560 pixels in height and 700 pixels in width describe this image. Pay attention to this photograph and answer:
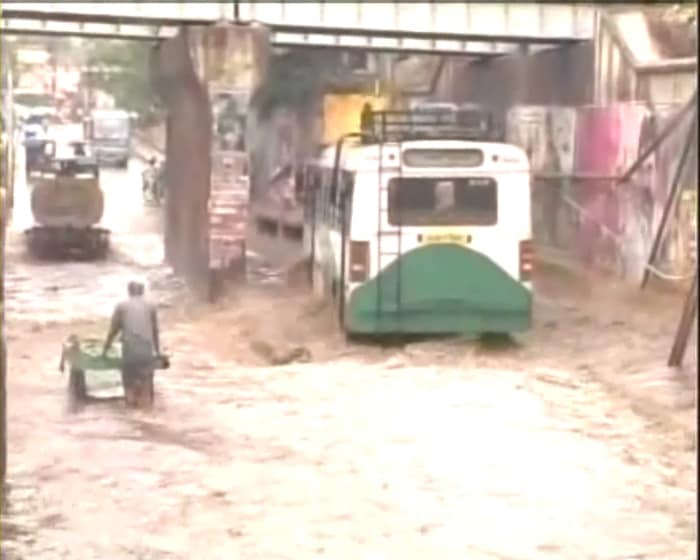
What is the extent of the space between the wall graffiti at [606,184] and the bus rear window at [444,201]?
4262mm

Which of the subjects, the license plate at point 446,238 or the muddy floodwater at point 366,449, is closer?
the muddy floodwater at point 366,449

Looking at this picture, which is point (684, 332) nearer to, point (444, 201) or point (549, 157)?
point (444, 201)

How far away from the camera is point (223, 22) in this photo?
29.9m

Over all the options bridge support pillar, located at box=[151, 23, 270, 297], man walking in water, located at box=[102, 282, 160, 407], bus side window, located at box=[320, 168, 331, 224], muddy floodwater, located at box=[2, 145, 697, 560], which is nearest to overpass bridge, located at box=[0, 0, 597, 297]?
bridge support pillar, located at box=[151, 23, 270, 297]

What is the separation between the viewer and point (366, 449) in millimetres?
15422

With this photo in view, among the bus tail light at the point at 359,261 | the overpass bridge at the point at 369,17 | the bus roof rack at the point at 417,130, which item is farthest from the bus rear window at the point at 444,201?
the overpass bridge at the point at 369,17

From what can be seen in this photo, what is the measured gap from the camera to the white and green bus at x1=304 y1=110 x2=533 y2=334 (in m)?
20.3

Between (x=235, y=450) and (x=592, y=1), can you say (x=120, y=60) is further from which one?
(x=235, y=450)

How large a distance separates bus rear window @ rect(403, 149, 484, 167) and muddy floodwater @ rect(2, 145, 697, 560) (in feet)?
6.74

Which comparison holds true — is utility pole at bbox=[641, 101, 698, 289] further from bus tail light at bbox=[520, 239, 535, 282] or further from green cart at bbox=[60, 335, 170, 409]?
green cart at bbox=[60, 335, 170, 409]

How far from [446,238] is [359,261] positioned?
39.8 inches

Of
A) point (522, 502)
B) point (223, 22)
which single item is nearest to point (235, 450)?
point (522, 502)

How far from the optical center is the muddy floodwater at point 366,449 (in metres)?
12.2

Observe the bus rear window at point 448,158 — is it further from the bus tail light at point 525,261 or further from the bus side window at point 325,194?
the bus side window at point 325,194
